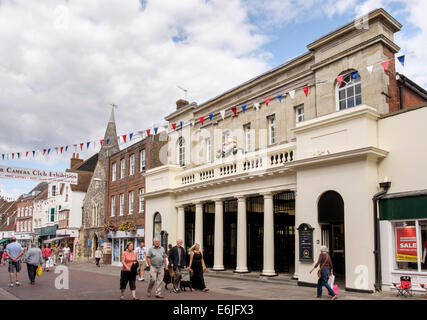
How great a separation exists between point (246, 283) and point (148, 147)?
576 inches

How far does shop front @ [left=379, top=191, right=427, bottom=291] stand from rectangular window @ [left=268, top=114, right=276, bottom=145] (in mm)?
7993

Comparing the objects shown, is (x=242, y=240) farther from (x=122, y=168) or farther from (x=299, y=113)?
(x=122, y=168)

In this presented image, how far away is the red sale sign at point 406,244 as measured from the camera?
12.4 meters

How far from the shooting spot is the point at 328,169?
14430 mm

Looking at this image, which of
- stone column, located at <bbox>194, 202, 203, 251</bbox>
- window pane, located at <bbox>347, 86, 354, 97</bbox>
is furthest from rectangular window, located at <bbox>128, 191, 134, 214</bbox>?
window pane, located at <bbox>347, 86, 354, 97</bbox>

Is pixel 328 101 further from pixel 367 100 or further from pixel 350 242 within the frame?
pixel 350 242

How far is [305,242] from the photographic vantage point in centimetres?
1488

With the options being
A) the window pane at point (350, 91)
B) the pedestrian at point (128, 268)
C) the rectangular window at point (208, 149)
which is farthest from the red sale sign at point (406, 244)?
the rectangular window at point (208, 149)

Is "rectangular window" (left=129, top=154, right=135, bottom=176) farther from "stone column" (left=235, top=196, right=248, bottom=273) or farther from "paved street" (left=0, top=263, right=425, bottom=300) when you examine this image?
"paved street" (left=0, top=263, right=425, bottom=300)

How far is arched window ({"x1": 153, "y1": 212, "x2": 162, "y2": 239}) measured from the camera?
24034 mm

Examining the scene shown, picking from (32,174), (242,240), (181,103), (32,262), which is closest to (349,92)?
(242,240)

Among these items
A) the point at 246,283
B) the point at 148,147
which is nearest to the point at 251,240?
the point at 246,283

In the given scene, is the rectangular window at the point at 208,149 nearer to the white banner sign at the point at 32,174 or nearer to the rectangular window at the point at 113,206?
the white banner sign at the point at 32,174

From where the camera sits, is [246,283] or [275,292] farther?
[246,283]
